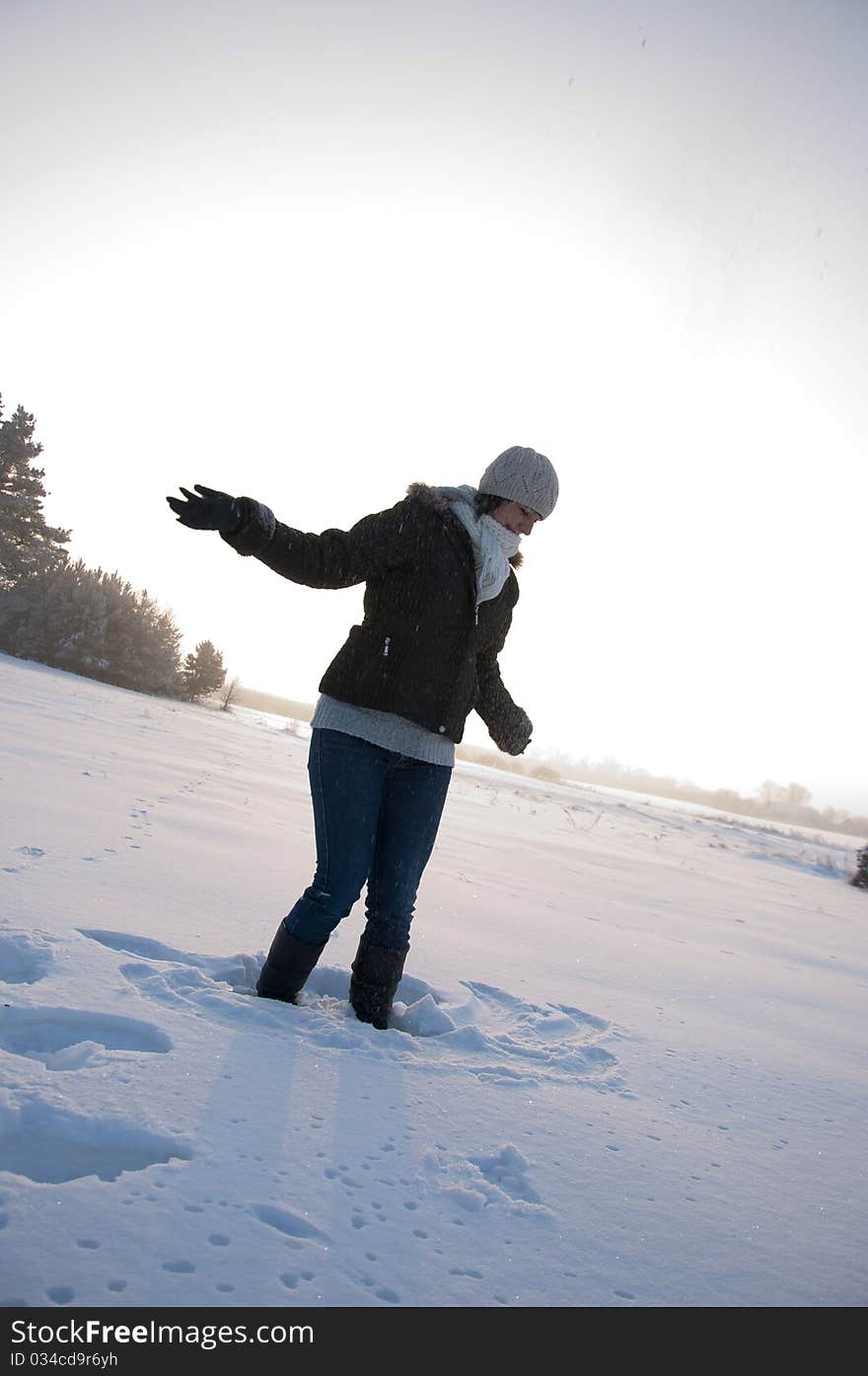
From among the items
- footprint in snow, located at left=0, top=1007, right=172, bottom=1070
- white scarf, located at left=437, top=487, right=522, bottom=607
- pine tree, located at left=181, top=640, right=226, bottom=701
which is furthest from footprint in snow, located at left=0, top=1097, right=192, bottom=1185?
pine tree, located at left=181, top=640, right=226, bottom=701

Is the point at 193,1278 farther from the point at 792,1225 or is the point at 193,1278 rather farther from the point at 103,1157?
the point at 792,1225

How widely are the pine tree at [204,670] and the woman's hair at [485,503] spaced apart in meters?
15.4

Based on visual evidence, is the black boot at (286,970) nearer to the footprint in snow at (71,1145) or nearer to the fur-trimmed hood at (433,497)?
the footprint in snow at (71,1145)

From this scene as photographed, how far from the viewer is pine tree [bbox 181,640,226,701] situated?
1678 centimetres

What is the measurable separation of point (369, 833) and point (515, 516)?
1038 mm

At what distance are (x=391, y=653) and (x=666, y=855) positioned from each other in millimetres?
8154

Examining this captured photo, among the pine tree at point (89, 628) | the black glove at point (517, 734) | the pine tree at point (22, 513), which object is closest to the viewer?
the black glove at point (517, 734)

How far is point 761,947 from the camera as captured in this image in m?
4.20

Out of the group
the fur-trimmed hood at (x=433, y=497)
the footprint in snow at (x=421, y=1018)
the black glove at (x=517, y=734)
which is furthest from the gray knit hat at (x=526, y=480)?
the footprint in snow at (x=421, y=1018)

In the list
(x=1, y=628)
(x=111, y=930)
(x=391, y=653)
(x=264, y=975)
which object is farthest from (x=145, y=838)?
(x=1, y=628)

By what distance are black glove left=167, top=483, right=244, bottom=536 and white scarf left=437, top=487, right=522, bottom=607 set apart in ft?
2.13

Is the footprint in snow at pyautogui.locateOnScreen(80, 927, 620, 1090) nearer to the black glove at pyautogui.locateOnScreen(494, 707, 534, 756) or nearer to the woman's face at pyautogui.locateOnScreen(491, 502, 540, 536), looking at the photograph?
the black glove at pyautogui.locateOnScreen(494, 707, 534, 756)

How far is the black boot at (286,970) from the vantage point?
1.88 m
